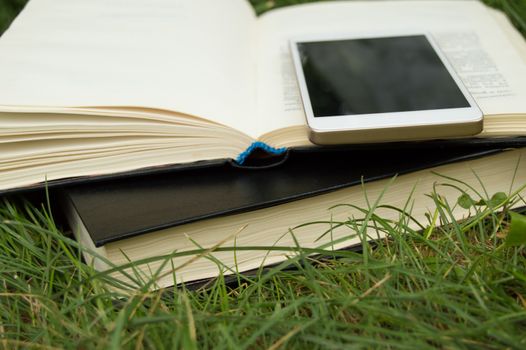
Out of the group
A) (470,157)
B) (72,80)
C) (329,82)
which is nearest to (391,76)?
(329,82)

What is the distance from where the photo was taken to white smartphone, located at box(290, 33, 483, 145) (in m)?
1.19

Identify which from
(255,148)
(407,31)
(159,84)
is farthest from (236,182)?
(407,31)

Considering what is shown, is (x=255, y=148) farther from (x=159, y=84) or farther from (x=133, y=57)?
(x=133, y=57)

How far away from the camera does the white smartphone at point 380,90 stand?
1.19 metres

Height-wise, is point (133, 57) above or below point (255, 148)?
above

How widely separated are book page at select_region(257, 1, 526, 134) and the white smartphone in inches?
2.1

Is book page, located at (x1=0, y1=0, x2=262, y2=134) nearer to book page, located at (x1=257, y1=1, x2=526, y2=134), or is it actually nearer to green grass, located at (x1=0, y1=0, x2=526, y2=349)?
book page, located at (x1=257, y1=1, x2=526, y2=134)

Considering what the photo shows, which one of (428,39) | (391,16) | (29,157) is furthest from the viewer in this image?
(391,16)

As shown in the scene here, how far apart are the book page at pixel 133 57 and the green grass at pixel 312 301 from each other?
310 mm

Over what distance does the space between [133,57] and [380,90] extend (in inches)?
24.3

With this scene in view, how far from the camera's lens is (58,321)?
1.04 meters

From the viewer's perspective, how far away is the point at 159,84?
128cm

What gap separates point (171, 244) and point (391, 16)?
1088mm

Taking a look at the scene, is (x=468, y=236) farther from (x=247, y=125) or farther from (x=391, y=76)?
(x=247, y=125)
